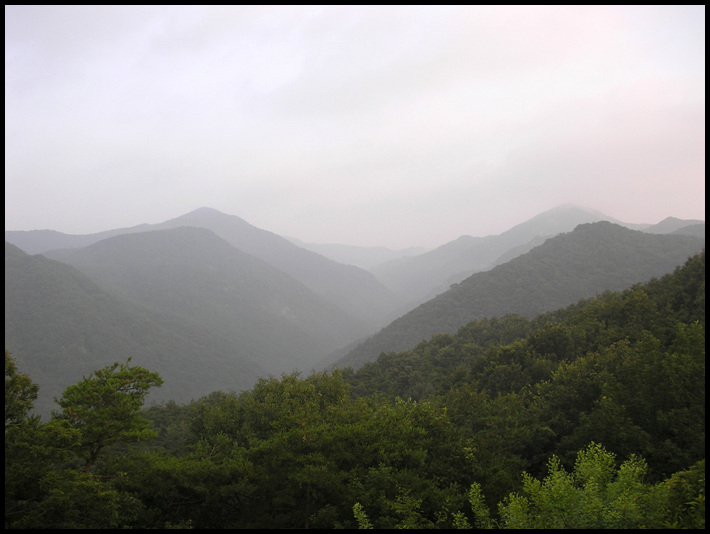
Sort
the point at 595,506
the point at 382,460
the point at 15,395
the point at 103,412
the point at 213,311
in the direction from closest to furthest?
the point at 595,506
the point at 103,412
the point at 15,395
the point at 382,460
the point at 213,311

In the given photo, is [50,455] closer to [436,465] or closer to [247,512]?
[247,512]

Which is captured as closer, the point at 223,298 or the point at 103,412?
the point at 103,412

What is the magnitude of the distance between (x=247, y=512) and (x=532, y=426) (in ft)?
51.6

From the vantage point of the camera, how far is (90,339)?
9862 cm

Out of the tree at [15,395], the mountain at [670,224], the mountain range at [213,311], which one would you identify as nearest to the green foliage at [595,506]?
the tree at [15,395]

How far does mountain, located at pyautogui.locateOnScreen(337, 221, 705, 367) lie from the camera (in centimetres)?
8206

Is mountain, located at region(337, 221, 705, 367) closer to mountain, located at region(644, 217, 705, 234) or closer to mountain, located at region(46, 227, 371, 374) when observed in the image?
mountain, located at region(46, 227, 371, 374)

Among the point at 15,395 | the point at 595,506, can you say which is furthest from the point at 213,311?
the point at 595,506

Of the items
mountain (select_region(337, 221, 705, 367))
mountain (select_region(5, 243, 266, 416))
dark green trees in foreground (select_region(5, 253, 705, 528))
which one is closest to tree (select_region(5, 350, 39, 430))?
dark green trees in foreground (select_region(5, 253, 705, 528))

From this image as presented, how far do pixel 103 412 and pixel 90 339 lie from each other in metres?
105

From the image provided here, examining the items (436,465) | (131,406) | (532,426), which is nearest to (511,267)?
(532,426)

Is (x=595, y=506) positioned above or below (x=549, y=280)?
above

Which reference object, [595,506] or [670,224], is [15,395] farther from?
[670,224]

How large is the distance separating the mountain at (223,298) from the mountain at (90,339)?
12.4 m
